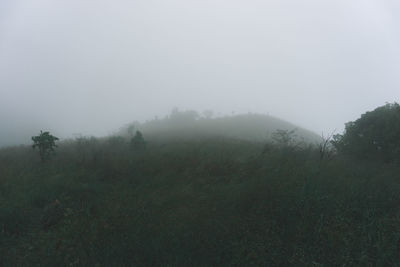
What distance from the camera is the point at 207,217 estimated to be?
357 centimetres

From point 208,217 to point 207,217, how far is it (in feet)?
0.06

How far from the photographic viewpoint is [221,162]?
246 inches

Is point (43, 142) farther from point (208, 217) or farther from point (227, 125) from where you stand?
point (227, 125)

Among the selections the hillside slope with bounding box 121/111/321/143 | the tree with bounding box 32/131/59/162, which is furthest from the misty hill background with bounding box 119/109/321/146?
the tree with bounding box 32/131/59/162

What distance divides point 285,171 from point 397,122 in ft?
19.6

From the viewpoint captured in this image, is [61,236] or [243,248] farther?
[61,236]

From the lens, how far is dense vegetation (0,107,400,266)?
2.96m

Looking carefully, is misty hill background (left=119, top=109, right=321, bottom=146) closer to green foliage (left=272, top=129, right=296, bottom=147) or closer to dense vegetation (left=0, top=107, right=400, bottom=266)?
green foliage (left=272, top=129, right=296, bottom=147)

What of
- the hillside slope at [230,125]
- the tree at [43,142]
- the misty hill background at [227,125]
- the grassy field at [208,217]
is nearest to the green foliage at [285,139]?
the grassy field at [208,217]

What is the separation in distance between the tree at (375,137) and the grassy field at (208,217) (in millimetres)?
2359

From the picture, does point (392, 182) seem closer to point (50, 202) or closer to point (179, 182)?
point (179, 182)

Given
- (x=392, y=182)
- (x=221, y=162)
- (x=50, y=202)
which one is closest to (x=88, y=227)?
(x=50, y=202)

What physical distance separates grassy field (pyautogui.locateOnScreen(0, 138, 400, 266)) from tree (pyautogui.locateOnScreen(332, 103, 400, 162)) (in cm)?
236

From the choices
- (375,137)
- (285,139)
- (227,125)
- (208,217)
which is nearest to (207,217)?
(208,217)
